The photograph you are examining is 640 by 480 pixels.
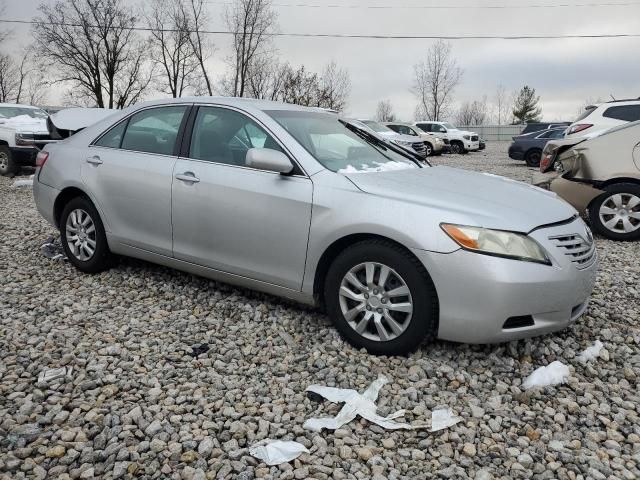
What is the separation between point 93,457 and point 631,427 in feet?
8.28

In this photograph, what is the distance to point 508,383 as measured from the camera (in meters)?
2.94

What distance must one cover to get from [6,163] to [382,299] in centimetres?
1196

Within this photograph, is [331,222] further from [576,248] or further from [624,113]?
[624,113]

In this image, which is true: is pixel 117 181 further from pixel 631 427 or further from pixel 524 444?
pixel 631 427

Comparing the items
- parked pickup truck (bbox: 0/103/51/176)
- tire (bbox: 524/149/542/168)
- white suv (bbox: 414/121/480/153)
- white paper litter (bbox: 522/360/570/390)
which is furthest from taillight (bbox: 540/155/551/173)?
white suv (bbox: 414/121/480/153)

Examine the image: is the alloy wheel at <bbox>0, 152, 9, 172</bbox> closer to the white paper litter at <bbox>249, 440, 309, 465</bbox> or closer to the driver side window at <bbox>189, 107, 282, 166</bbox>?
the driver side window at <bbox>189, 107, 282, 166</bbox>

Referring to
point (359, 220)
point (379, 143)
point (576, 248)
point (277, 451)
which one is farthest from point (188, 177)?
point (576, 248)

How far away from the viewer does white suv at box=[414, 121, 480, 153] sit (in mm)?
26542

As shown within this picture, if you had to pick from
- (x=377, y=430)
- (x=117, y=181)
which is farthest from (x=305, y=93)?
(x=377, y=430)

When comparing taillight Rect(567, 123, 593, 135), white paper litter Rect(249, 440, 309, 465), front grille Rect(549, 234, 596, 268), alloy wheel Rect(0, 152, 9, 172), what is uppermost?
taillight Rect(567, 123, 593, 135)

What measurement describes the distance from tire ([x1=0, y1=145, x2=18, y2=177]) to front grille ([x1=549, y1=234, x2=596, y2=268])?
1241 centimetres

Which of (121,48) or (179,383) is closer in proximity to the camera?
(179,383)

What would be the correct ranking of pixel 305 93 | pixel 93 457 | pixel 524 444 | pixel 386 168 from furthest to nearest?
pixel 305 93
pixel 386 168
pixel 524 444
pixel 93 457

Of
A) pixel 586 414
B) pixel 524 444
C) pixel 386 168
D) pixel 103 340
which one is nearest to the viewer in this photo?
pixel 524 444
